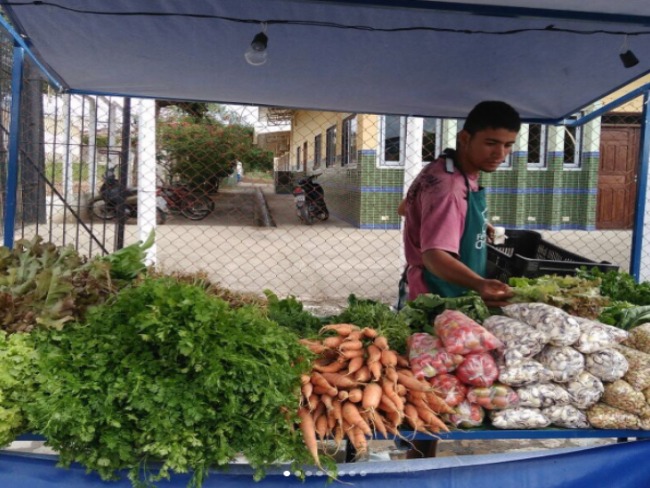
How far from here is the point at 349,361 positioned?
88.4 inches

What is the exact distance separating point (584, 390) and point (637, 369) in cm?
26

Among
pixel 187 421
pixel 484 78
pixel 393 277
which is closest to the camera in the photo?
pixel 187 421

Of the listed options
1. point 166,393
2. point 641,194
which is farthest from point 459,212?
point 641,194

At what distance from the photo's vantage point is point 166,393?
5.93ft

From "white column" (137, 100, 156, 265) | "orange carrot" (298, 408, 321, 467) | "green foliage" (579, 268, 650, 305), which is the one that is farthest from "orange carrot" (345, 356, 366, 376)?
"white column" (137, 100, 156, 265)

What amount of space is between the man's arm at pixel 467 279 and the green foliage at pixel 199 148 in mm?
14560

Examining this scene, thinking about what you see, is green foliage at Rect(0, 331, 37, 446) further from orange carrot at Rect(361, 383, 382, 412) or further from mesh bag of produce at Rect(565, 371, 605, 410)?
mesh bag of produce at Rect(565, 371, 605, 410)

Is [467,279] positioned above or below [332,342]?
above

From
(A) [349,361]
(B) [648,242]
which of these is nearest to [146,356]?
(A) [349,361]

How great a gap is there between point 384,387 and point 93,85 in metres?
3.61

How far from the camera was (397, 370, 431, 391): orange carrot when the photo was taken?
211 cm

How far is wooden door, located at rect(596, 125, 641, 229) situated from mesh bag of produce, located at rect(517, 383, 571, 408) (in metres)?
14.4

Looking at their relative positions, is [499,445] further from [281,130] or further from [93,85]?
[281,130]

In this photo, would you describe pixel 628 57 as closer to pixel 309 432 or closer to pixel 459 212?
pixel 459 212
